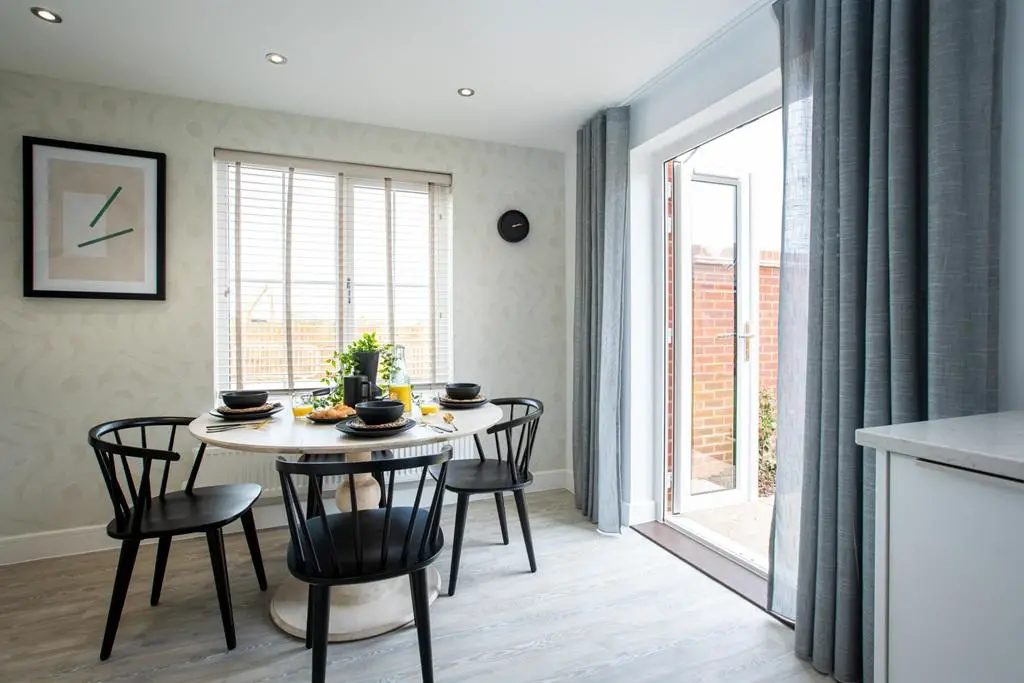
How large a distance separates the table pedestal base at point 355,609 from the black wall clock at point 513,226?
2246mm

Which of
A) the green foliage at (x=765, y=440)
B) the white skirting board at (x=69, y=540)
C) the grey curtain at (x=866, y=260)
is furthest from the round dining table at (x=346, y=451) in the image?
the green foliage at (x=765, y=440)

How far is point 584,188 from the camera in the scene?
10.5ft

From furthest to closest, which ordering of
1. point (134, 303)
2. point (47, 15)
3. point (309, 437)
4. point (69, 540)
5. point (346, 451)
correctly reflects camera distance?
point (134, 303) < point (69, 540) < point (47, 15) < point (309, 437) < point (346, 451)

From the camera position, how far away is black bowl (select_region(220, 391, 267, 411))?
214cm

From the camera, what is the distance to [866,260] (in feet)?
5.20

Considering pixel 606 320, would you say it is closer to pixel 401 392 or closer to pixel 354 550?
pixel 401 392

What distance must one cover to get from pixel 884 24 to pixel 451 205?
246cm

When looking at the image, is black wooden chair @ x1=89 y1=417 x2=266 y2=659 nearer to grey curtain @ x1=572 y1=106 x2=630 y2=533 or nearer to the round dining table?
the round dining table

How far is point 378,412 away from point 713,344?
7.36 ft

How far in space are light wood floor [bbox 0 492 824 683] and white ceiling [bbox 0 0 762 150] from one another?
2.47 metres

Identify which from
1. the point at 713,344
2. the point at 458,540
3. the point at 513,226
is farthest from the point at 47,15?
the point at 713,344

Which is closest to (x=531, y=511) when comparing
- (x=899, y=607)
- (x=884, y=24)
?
(x=899, y=607)

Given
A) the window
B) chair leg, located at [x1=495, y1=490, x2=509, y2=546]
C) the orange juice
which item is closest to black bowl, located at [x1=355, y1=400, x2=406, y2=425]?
the orange juice

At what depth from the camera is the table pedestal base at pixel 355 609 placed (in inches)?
75.7
